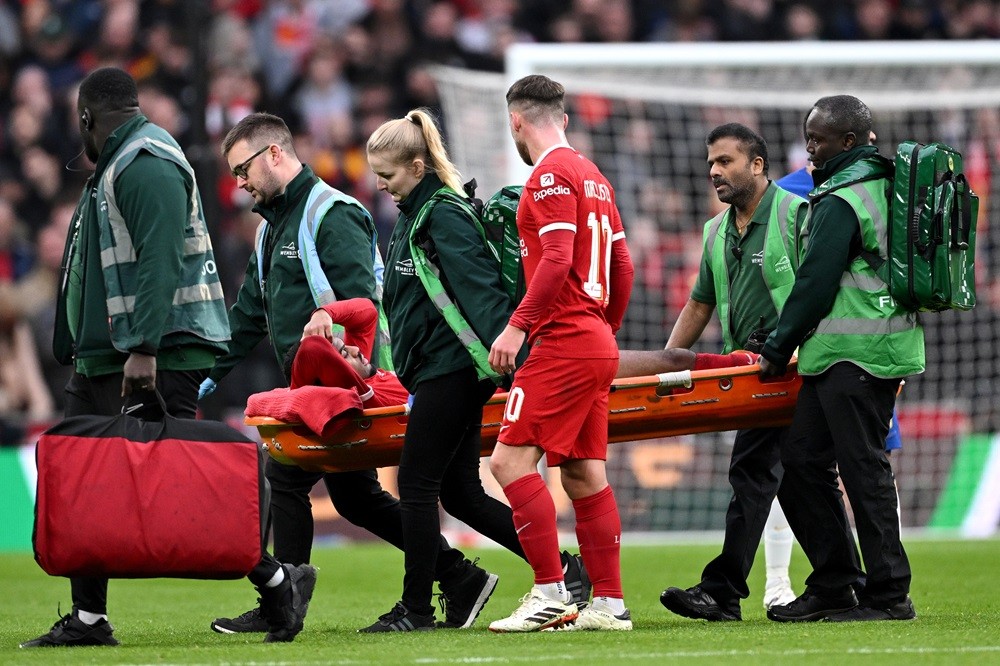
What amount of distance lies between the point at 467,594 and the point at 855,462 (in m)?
1.71

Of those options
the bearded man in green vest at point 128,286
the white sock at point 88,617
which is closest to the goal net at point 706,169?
the bearded man in green vest at point 128,286

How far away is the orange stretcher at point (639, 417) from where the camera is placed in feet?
22.6

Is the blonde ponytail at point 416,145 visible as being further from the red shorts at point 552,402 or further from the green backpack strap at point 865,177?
the green backpack strap at point 865,177

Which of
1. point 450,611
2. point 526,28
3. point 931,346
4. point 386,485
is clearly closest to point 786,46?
point 931,346

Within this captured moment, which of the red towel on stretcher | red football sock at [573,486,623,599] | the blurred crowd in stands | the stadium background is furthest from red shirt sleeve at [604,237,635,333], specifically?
the blurred crowd in stands

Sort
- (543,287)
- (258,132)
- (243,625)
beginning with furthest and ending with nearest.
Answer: (258,132) → (243,625) → (543,287)

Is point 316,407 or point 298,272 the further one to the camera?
point 298,272

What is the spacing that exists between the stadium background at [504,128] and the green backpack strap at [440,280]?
19.7 feet

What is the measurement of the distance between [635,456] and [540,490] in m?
7.16

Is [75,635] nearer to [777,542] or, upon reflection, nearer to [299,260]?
[299,260]

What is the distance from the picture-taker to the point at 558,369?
6230 mm

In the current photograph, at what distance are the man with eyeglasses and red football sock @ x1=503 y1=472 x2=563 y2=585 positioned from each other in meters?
0.70

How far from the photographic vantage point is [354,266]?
6.92m

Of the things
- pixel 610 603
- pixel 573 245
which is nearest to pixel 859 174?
pixel 573 245
